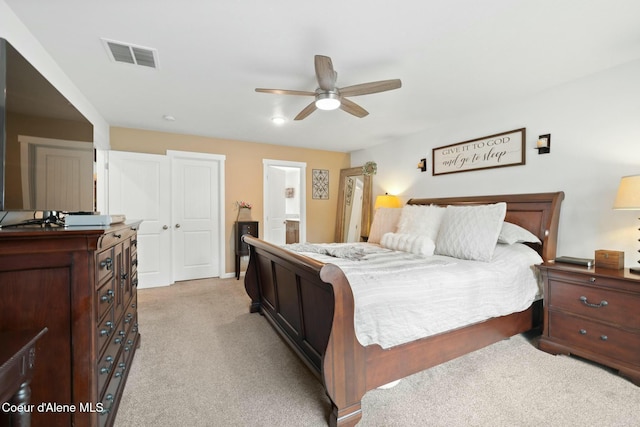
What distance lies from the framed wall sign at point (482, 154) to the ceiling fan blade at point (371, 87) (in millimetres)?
1812

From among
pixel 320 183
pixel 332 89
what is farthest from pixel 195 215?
pixel 332 89

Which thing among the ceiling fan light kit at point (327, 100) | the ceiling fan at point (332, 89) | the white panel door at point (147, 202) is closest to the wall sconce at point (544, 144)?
the ceiling fan at point (332, 89)

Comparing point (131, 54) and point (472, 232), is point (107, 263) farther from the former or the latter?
point (472, 232)

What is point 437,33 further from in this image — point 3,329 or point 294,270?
point 3,329

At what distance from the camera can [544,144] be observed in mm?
2861

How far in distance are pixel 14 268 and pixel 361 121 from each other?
3.60 meters

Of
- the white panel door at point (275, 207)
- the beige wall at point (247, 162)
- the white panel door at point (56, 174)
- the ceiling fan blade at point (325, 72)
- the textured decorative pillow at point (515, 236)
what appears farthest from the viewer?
the white panel door at point (275, 207)

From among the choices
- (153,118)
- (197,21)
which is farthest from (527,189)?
(153,118)

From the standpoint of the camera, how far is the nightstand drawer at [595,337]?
6.44 feet

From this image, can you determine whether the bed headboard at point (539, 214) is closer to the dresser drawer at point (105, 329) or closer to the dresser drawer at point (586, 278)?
the dresser drawer at point (586, 278)

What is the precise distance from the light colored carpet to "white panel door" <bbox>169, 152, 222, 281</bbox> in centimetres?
211

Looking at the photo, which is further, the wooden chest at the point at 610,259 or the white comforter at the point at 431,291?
the wooden chest at the point at 610,259

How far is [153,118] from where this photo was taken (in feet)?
12.3

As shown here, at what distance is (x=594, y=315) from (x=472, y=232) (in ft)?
3.37
